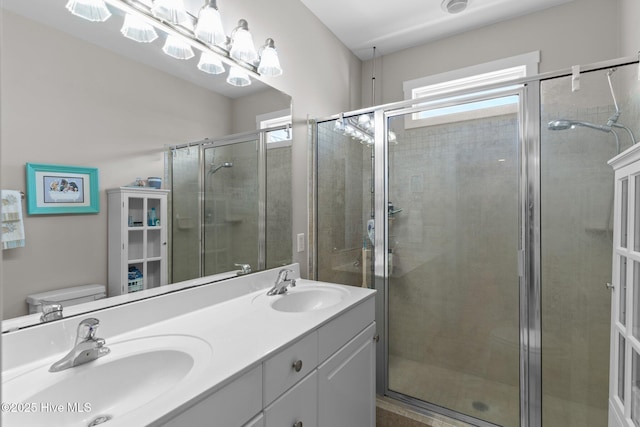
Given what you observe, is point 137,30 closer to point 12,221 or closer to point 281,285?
point 12,221

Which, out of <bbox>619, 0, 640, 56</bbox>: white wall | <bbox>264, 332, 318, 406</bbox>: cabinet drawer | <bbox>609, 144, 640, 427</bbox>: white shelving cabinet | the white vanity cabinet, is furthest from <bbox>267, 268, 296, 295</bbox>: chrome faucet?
<bbox>619, 0, 640, 56</bbox>: white wall

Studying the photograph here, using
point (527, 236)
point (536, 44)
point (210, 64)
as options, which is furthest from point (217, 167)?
point (536, 44)

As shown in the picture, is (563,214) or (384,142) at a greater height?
(384,142)

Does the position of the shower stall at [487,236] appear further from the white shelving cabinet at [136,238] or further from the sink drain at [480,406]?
the white shelving cabinet at [136,238]

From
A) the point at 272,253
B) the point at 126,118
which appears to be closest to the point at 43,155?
the point at 126,118

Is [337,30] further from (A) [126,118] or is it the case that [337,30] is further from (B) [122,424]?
(B) [122,424]

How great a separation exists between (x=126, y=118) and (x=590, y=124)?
6.60 ft

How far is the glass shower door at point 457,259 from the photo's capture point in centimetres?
180

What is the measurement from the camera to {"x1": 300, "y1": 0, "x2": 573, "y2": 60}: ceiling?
2168mm

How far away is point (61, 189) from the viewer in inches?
40.7

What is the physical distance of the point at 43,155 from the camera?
1.00 meters

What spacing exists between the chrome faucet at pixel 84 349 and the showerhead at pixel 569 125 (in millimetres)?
2048

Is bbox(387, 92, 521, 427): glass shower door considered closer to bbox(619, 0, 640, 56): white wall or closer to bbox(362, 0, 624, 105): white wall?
bbox(619, 0, 640, 56): white wall

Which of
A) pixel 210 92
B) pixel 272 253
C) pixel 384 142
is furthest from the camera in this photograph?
pixel 384 142
